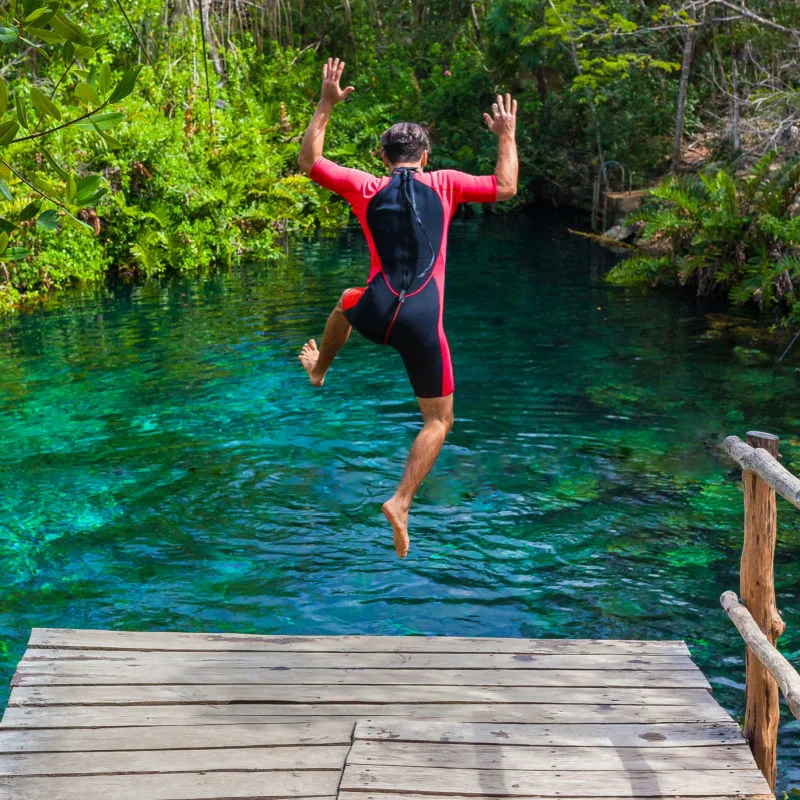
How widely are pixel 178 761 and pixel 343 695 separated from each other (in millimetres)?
861

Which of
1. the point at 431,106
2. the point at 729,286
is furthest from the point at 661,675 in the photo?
the point at 431,106

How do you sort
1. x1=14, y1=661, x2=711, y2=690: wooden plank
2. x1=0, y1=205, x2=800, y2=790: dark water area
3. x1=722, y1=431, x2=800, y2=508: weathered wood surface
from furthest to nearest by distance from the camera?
1. x1=0, y1=205, x2=800, y2=790: dark water area
2. x1=14, y1=661, x2=711, y2=690: wooden plank
3. x1=722, y1=431, x2=800, y2=508: weathered wood surface

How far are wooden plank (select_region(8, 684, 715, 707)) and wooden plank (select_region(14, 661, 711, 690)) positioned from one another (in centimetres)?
5

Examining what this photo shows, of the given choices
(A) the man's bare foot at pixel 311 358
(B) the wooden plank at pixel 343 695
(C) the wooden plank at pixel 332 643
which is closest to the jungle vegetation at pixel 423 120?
(A) the man's bare foot at pixel 311 358

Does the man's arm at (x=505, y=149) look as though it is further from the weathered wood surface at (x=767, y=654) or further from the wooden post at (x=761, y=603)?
the weathered wood surface at (x=767, y=654)

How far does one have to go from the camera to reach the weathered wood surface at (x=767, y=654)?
3.89m

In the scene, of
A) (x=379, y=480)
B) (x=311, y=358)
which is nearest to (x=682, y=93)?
(x=379, y=480)

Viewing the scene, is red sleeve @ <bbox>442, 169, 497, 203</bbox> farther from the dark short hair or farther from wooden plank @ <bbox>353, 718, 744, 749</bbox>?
wooden plank @ <bbox>353, 718, 744, 749</bbox>

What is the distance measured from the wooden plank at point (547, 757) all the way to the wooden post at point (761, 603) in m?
0.37

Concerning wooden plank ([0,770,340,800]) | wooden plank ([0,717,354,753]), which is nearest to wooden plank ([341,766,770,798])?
wooden plank ([0,770,340,800])

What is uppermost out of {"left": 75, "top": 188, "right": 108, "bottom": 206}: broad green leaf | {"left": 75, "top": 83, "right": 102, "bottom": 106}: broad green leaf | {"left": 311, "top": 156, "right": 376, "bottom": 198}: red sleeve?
{"left": 75, "top": 83, "right": 102, "bottom": 106}: broad green leaf

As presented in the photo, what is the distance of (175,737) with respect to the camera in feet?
14.6

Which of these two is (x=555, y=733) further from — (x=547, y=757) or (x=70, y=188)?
(x=70, y=188)

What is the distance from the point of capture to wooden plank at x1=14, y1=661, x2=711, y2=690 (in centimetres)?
495
